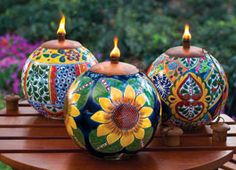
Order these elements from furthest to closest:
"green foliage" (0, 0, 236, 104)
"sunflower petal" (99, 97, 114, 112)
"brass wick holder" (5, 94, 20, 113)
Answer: "green foliage" (0, 0, 236, 104)
"brass wick holder" (5, 94, 20, 113)
"sunflower petal" (99, 97, 114, 112)

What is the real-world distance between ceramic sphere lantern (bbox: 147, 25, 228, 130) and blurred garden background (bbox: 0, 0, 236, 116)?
7.16 ft

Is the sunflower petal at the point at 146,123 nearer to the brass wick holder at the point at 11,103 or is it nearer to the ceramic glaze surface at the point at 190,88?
the ceramic glaze surface at the point at 190,88

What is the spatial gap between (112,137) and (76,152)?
0.23 metres

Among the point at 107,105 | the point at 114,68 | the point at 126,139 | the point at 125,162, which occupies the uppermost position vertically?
the point at 114,68

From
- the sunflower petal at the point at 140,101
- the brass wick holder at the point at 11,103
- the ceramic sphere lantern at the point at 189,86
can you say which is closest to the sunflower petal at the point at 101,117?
the sunflower petal at the point at 140,101

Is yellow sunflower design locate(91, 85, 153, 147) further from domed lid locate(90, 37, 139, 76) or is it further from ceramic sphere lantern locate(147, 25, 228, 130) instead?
ceramic sphere lantern locate(147, 25, 228, 130)

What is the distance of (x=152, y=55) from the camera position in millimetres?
4918

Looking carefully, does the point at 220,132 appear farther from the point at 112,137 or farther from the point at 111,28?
the point at 111,28

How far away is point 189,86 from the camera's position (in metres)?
2.06

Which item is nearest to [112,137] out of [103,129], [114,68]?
[103,129]

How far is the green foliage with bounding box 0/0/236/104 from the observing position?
5.06m

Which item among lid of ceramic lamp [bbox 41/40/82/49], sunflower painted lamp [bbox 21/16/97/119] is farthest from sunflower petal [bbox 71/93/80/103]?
lid of ceramic lamp [bbox 41/40/82/49]

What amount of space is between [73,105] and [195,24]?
14.5 ft

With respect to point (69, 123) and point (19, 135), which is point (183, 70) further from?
point (19, 135)
